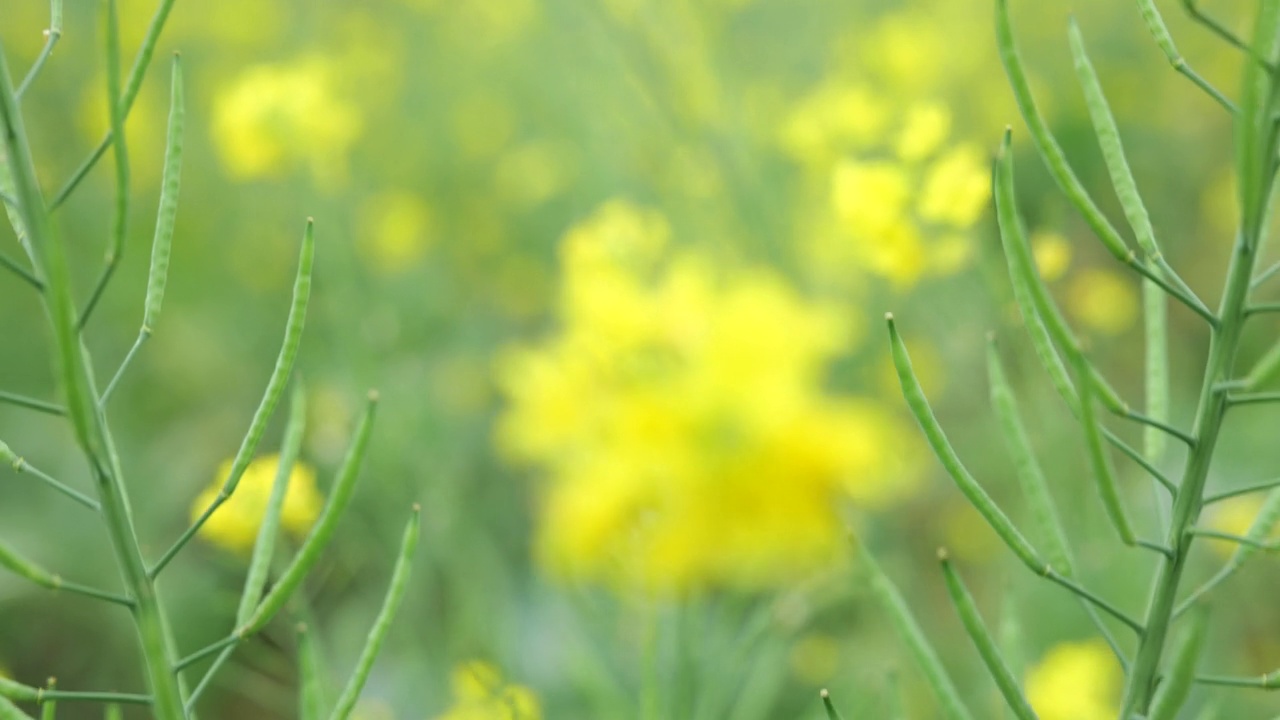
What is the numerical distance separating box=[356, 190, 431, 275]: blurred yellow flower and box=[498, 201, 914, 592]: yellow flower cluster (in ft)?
1.60

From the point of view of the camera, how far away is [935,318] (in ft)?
5.24

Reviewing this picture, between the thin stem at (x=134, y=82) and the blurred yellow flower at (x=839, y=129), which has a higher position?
the blurred yellow flower at (x=839, y=129)

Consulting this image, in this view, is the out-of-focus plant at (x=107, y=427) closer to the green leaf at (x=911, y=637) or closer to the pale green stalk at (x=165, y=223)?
the pale green stalk at (x=165, y=223)

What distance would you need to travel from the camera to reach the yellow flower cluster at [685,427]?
127 centimetres

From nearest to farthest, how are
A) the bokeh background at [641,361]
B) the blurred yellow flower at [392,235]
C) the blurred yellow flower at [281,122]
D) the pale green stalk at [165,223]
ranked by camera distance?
1. the pale green stalk at [165,223]
2. the bokeh background at [641,361]
3. the blurred yellow flower at [281,122]
4. the blurred yellow flower at [392,235]

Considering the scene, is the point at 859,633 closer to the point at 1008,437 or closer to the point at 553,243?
the point at 1008,437

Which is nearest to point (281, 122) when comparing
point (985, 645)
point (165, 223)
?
point (165, 223)

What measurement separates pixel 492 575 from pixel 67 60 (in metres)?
1.71

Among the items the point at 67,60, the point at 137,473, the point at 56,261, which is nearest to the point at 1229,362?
the point at 56,261

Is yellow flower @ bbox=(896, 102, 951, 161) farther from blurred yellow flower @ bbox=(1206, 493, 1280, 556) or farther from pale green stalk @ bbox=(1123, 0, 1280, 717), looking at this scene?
blurred yellow flower @ bbox=(1206, 493, 1280, 556)

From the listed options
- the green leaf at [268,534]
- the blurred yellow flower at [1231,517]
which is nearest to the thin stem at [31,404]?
the green leaf at [268,534]

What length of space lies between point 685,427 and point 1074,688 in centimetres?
55

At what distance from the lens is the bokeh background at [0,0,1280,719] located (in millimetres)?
1130

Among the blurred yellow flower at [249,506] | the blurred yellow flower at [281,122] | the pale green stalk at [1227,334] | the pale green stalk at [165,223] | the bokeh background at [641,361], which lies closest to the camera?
the pale green stalk at [1227,334]
